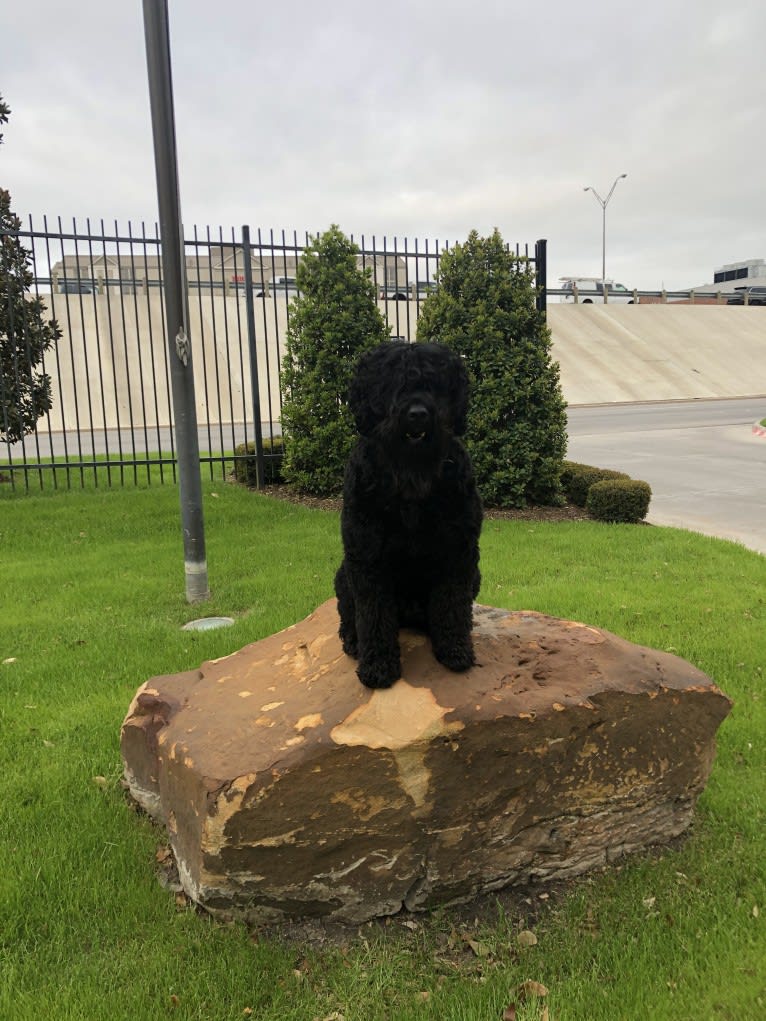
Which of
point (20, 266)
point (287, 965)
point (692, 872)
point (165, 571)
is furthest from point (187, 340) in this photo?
point (20, 266)

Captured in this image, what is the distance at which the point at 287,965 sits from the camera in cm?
251

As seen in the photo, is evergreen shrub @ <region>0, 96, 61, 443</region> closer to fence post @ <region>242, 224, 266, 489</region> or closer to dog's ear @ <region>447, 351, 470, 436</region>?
fence post @ <region>242, 224, 266, 489</region>

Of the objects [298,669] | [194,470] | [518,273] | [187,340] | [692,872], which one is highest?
[518,273]

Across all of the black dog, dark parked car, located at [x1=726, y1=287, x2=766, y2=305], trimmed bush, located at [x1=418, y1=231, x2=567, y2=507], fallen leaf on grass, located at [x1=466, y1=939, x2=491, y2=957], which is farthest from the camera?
dark parked car, located at [x1=726, y1=287, x2=766, y2=305]

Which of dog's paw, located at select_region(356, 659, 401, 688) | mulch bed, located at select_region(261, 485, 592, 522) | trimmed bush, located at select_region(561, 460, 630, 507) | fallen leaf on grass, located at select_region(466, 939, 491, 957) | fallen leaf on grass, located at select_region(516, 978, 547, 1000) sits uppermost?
dog's paw, located at select_region(356, 659, 401, 688)

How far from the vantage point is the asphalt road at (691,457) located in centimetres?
945

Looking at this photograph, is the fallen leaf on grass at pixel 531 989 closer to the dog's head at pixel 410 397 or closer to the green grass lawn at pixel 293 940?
Result: the green grass lawn at pixel 293 940

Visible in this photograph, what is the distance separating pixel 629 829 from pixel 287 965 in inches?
60.9

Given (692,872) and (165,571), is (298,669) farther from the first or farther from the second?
(165,571)

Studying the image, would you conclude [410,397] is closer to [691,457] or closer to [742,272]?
[691,457]

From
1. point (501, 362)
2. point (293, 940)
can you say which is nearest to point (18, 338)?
point (501, 362)

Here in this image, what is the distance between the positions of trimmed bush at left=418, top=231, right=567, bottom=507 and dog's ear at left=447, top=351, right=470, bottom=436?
6.58 metres

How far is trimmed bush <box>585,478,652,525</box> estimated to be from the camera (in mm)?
8758

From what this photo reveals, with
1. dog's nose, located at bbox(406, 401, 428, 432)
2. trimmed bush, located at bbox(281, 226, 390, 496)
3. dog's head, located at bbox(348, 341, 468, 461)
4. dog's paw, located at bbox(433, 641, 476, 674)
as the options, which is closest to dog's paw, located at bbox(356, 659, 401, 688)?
dog's paw, located at bbox(433, 641, 476, 674)
